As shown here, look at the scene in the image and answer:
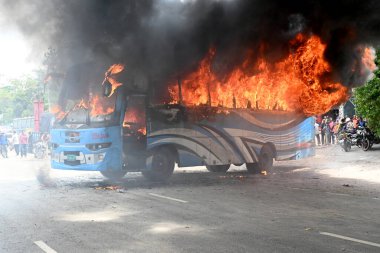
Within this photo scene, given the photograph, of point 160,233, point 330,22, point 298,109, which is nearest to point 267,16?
point 330,22

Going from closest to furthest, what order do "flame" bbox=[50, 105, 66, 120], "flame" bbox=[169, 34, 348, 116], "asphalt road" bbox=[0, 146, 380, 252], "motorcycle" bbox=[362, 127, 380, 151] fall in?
"asphalt road" bbox=[0, 146, 380, 252] → "flame" bbox=[50, 105, 66, 120] → "flame" bbox=[169, 34, 348, 116] → "motorcycle" bbox=[362, 127, 380, 151]

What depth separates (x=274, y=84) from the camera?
14867 mm

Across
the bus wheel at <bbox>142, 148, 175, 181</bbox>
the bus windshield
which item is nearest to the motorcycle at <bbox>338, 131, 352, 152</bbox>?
the bus wheel at <bbox>142, 148, 175, 181</bbox>

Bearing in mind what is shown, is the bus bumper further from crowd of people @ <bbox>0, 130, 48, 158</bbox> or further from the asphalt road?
crowd of people @ <bbox>0, 130, 48, 158</bbox>

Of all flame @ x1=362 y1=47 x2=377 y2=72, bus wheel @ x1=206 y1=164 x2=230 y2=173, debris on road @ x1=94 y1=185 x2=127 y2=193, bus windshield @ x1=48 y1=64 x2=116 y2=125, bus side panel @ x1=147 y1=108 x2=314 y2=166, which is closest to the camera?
debris on road @ x1=94 y1=185 x2=127 y2=193

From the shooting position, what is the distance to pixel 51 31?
12172 millimetres

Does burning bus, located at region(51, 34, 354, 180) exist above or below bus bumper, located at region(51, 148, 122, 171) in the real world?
above

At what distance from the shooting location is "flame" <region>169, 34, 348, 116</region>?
42.7ft

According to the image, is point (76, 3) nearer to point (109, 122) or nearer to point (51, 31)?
point (51, 31)

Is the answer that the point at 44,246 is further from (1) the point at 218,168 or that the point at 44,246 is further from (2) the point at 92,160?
(1) the point at 218,168

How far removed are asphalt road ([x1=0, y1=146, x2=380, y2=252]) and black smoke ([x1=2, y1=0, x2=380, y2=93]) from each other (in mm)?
3595

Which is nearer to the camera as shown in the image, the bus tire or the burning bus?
the burning bus

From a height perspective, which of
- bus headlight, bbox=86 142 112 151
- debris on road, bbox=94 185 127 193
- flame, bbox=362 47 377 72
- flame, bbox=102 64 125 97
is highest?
flame, bbox=362 47 377 72

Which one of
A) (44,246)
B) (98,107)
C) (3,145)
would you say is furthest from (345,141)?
(3,145)
